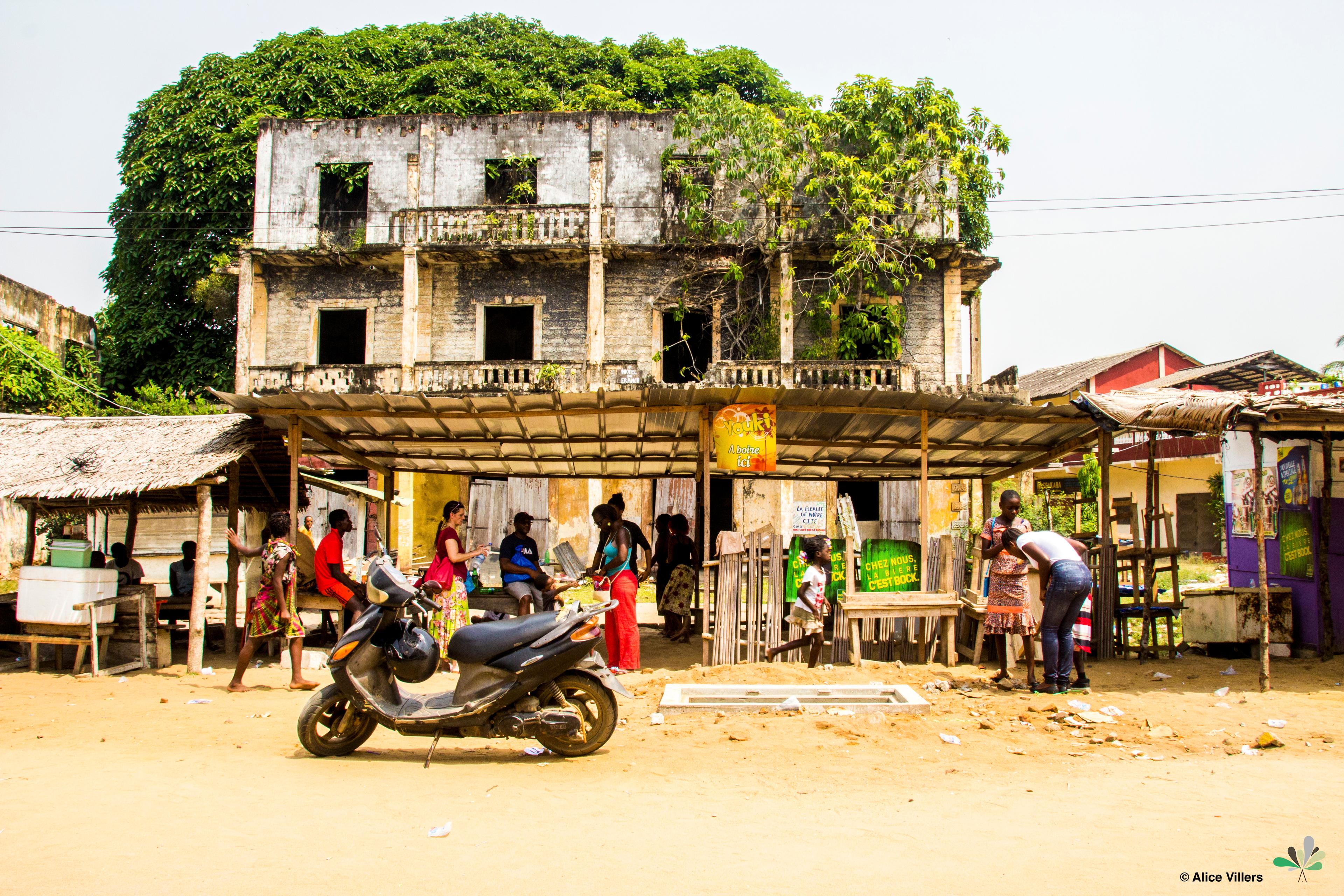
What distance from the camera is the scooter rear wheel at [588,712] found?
544cm

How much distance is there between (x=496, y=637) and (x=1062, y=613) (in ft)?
13.9

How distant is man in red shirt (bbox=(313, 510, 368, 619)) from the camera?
8.16m

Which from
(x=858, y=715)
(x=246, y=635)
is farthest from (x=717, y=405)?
(x=246, y=635)

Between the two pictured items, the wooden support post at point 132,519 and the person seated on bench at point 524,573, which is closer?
the person seated on bench at point 524,573

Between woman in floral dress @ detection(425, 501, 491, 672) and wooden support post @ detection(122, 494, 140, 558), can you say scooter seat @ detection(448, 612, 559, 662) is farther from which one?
wooden support post @ detection(122, 494, 140, 558)

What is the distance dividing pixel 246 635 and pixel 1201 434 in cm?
845

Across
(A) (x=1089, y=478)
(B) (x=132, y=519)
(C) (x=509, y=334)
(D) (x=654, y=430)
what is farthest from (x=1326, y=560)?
(A) (x=1089, y=478)

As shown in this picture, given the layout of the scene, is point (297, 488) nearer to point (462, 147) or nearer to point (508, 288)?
point (508, 288)

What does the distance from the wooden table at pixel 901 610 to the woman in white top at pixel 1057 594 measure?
5.04 ft

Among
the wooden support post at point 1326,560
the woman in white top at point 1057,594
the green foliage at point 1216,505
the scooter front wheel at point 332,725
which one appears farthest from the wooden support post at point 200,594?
the green foliage at point 1216,505

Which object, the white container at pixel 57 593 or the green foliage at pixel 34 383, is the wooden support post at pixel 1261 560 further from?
the green foliage at pixel 34 383

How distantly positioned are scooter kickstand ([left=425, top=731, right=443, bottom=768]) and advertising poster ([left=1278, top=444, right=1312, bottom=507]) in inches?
331

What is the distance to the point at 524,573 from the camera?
863cm

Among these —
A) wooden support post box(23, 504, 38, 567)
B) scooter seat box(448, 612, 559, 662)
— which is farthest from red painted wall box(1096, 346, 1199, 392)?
wooden support post box(23, 504, 38, 567)
